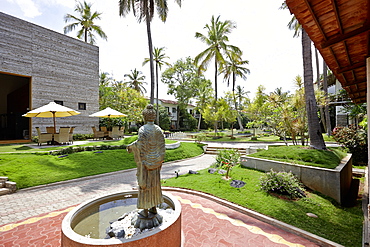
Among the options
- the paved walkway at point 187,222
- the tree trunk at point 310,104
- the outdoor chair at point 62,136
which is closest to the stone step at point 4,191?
the paved walkway at point 187,222

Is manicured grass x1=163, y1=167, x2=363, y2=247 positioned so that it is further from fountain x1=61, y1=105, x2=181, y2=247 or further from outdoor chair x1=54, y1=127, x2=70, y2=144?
outdoor chair x1=54, y1=127, x2=70, y2=144

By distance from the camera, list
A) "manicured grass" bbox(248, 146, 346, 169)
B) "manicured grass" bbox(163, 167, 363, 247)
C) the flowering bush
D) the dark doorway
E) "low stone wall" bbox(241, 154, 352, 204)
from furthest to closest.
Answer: the dark doorway
the flowering bush
"manicured grass" bbox(248, 146, 346, 169)
"low stone wall" bbox(241, 154, 352, 204)
"manicured grass" bbox(163, 167, 363, 247)

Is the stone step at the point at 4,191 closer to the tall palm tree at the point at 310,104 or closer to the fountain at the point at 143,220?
the fountain at the point at 143,220

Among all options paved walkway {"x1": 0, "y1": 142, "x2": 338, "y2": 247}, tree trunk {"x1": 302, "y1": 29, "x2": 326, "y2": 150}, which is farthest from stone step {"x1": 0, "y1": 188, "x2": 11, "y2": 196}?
tree trunk {"x1": 302, "y1": 29, "x2": 326, "y2": 150}

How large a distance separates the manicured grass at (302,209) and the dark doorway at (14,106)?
17.3 meters

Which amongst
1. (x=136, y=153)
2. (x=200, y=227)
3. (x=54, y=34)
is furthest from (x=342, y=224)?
(x=54, y=34)

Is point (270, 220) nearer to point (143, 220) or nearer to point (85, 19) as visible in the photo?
point (143, 220)

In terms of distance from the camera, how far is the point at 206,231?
12.8 feet

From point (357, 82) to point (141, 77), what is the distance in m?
37.8

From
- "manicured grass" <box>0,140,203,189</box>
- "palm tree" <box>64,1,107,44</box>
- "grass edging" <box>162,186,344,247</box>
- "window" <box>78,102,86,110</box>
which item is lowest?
"grass edging" <box>162,186,344,247</box>

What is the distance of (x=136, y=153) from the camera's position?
3080 millimetres

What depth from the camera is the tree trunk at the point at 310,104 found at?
8805 millimetres

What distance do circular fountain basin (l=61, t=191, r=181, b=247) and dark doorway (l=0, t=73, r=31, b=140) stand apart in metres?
16.3

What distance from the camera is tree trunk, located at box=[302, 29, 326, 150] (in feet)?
28.9
